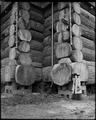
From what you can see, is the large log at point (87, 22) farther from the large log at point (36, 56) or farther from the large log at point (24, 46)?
the large log at point (24, 46)

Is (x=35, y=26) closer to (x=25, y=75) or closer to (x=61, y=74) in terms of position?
(x=25, y=75)

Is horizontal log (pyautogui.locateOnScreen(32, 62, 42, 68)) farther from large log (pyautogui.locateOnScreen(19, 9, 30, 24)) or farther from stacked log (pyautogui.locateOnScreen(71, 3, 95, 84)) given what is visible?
stacked log (pyautogui.locateOnScreen(71, 3, 95, 84))

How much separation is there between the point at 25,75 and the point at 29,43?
3.91 feet

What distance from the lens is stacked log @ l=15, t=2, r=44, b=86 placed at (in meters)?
5.50

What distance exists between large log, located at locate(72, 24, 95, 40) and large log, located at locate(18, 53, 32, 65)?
173cm

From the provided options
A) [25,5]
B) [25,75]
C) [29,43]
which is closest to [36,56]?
[29,43]

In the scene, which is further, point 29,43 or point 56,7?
point 56,7

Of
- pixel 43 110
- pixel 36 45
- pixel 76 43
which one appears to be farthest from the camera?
pixel 36 45

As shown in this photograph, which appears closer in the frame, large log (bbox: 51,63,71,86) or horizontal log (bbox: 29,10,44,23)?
large log (bbox: 51,63,71,86)

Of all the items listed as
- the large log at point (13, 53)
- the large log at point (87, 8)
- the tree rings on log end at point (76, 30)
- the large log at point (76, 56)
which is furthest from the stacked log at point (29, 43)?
the large log at point (87, 8)

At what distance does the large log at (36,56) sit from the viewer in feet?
20.1

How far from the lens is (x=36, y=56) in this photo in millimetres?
6211

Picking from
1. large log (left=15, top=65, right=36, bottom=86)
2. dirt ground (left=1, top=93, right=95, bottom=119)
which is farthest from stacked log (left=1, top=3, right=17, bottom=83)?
dirt ground (left=1, top=93, right=95, bottom=119)

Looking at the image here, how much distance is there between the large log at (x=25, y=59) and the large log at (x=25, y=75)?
0.19 meters
